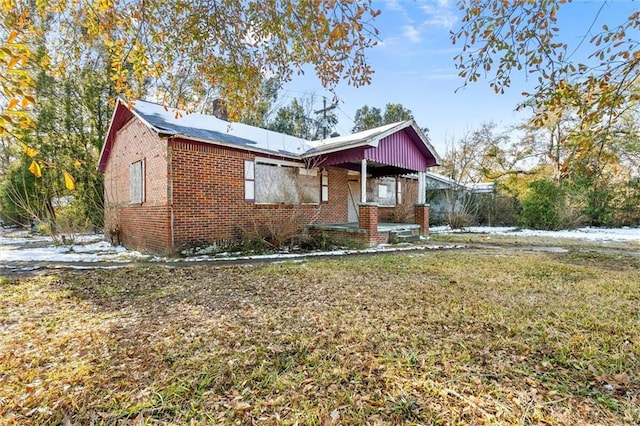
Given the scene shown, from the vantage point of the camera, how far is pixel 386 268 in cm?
599

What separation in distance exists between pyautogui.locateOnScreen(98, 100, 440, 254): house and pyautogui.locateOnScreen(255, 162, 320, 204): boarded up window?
3 centimetres

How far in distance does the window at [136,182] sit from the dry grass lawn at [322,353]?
480 cm

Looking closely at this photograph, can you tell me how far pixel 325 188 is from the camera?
37.0 feet

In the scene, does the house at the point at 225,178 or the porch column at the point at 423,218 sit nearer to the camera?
the house at the point at 225,178

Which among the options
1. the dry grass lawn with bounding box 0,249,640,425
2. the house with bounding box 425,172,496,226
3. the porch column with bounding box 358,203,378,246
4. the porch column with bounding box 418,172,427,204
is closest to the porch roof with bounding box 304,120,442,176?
the porch column with bounding box 418,172,427,204

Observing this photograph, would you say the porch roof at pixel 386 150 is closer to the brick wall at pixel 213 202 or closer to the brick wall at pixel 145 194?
the brick wall at pixel 213 202

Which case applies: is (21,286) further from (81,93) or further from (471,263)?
(81,93)

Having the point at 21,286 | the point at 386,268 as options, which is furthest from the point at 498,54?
the point at 21,286

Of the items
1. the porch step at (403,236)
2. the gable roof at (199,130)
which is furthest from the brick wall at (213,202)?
the porch step at (403,236)

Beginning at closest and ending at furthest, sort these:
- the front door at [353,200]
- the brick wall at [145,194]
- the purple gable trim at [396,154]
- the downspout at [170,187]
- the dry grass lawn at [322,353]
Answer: the dry grass lawn at [322,353] < the downspout at [170,187] < the brick wall at [145,194] < the purple gable trim at [396,154] < the front door at [353,200]

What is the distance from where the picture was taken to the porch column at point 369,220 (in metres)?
9.25

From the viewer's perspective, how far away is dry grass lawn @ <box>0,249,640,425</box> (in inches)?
74.4

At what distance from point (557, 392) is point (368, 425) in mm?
1349

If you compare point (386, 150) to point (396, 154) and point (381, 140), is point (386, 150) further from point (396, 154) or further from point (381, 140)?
point (396, 154)
